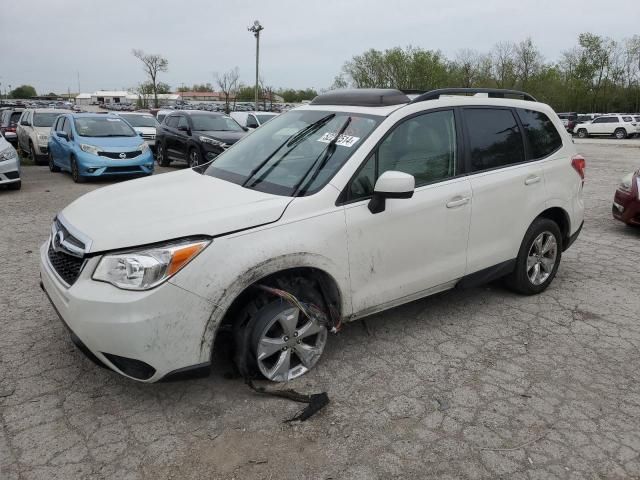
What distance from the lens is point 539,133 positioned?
15.3 ft

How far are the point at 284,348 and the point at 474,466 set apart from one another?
49.7 inches

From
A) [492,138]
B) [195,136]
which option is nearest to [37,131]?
[195,136]

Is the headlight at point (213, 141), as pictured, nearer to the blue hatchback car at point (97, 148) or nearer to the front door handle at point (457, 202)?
the blue hatchback car at point (97, 148)

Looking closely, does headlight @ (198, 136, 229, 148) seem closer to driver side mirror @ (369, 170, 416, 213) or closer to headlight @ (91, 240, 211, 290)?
driver side mirror @ (369, 170, 416, 213)

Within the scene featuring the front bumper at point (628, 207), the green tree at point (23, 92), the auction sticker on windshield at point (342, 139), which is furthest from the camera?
the green tree at point (23, 92)

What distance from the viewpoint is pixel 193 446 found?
109 inches

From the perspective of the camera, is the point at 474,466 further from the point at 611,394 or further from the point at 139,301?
the point at 139,301

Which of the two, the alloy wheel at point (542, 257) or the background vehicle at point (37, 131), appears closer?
the alloy wheel at point (542, 257)

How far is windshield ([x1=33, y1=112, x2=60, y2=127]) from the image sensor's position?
50.2 ft

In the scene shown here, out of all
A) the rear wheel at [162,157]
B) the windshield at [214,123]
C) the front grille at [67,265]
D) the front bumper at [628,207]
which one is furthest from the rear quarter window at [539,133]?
the rear wheel at [162,157]

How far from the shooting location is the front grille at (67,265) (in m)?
2.95

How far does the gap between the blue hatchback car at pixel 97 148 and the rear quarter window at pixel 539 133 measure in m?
9.45

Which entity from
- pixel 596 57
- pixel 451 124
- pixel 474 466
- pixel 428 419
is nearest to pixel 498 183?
pixel 451 124

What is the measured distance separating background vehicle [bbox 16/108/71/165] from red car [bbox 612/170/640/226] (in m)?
14.0
